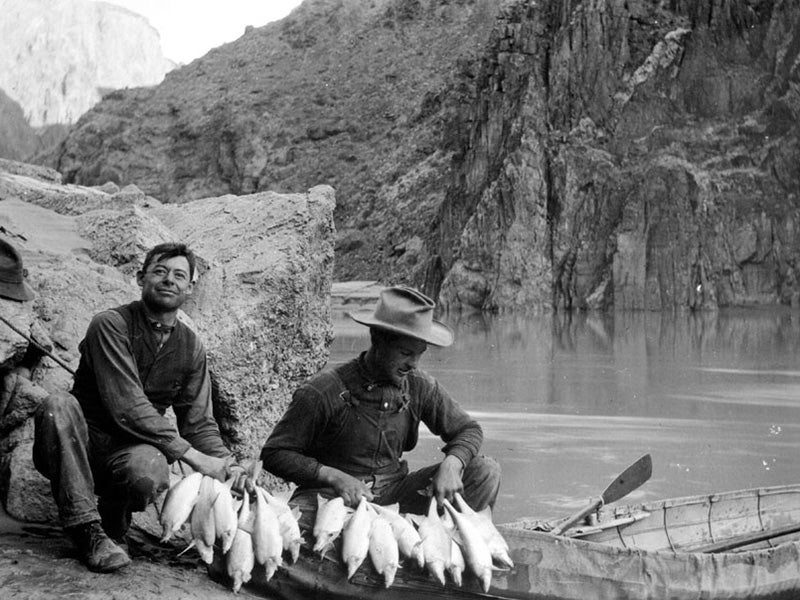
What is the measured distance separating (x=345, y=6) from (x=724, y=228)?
219 feet

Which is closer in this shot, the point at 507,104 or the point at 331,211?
the point at 331,211

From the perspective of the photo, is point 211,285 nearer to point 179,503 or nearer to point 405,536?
point 179,503

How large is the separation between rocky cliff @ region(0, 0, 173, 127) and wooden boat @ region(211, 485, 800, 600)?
115 metres

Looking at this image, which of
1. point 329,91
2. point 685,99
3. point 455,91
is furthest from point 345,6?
point 685,99

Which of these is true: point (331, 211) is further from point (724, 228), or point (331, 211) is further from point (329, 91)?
point (329, 91)

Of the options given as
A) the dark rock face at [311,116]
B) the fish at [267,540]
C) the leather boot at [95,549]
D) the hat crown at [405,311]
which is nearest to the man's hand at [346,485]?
the fish at [267,540]

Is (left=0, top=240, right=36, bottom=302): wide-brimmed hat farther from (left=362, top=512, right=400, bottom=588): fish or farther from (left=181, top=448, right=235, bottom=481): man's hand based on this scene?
(left=362, top=512, right=400, bottom=588): fish

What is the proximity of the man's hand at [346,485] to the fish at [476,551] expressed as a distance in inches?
16.7

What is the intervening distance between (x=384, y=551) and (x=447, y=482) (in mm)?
541

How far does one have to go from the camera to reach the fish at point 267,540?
4434 mm

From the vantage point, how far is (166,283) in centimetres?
492

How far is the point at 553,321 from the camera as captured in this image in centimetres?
3881

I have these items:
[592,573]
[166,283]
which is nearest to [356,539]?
[592,573]

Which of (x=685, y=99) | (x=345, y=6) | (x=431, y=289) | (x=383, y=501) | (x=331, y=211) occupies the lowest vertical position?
(x=431, y=289)
